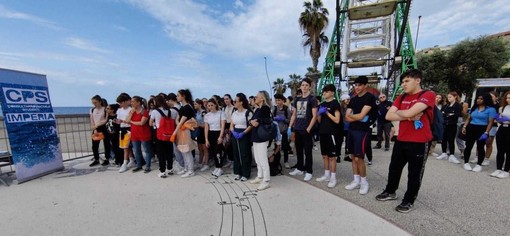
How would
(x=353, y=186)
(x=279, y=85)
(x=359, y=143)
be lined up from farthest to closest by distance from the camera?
(x=279, y=85), (x=353, y=186), (x=359, y=143)

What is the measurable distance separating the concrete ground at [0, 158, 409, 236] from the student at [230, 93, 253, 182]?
328 millimetres

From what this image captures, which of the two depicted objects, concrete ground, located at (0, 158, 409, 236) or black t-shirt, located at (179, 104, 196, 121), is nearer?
concrete ground, located at (0, 158, 409, 236)

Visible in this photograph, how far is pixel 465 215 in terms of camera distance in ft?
8.81

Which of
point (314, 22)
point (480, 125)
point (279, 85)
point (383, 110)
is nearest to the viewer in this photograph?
point (480, 125)

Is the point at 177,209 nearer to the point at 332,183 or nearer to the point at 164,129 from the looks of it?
the point at 164,129

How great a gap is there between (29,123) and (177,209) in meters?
3.61

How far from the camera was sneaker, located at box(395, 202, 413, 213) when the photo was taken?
2780mm

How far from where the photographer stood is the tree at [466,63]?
1962cm

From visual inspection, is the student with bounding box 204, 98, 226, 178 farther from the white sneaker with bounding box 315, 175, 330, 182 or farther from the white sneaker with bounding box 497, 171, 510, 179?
the white sneaker with bounding box 497, 171, 510, 179

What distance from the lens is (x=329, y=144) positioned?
3.75 m

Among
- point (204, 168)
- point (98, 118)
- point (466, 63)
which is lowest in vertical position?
point (204, 168)

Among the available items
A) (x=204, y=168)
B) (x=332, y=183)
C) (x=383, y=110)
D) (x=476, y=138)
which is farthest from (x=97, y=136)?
(x=476, y=138)

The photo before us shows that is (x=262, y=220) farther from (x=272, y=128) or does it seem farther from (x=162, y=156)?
(x=162, y=156)

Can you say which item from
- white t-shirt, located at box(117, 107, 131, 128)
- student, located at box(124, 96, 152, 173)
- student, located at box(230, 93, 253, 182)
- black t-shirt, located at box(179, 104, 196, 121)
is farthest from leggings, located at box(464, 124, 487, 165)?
white t-shirt, located at box(117, 107, 131, 128)
